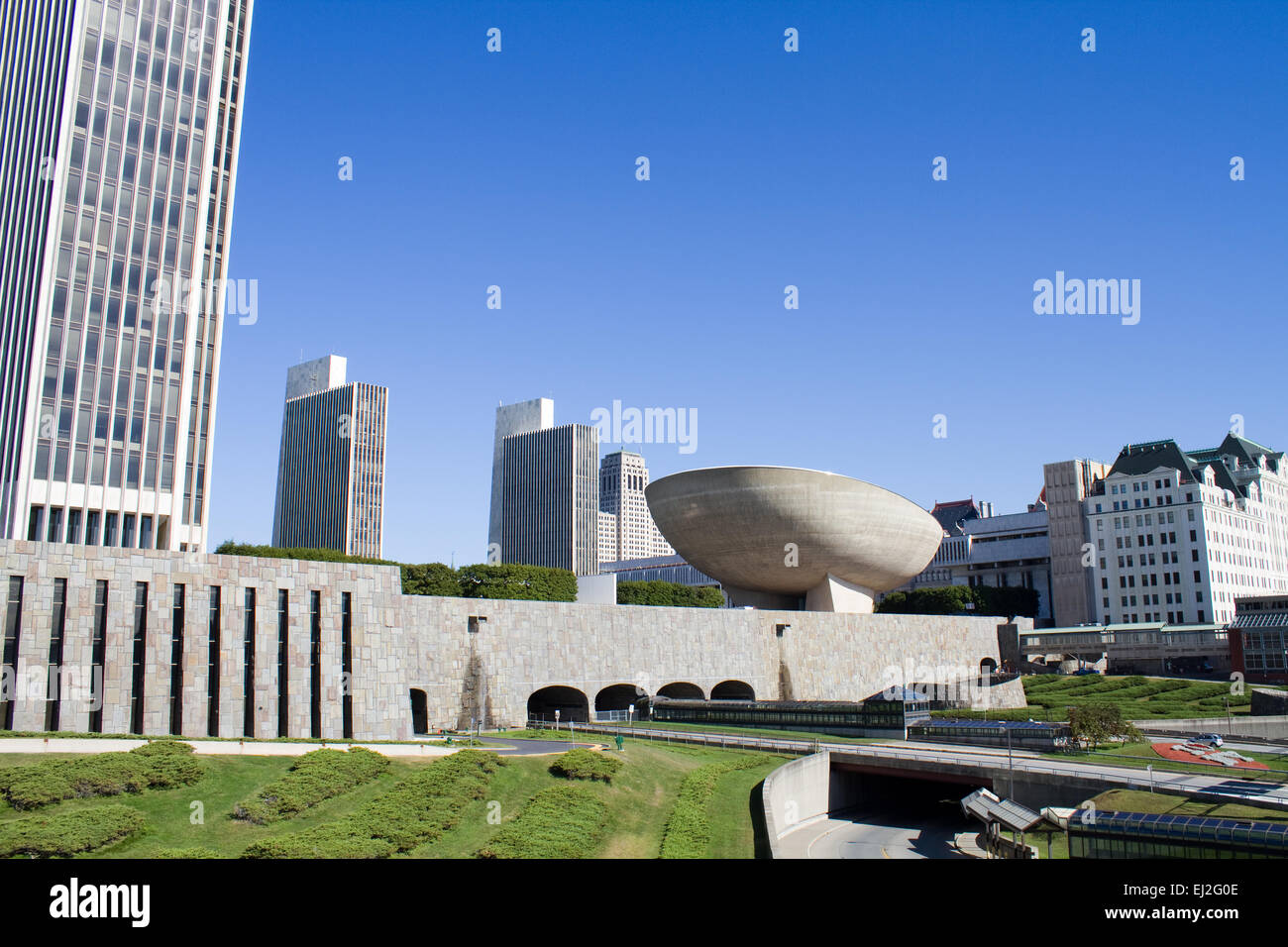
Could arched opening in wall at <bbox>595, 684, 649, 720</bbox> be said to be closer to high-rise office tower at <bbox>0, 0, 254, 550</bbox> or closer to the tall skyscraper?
high-rise office tower at <bbox>0, 0, 254, 550</bbox>

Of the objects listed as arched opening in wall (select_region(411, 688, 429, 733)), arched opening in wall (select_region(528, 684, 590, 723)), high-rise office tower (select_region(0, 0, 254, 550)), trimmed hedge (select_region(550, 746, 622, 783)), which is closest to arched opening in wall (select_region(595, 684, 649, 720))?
arched opening in wall (select_region(528, 684, 590, 723))

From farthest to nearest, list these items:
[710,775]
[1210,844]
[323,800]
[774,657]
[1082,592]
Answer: [1082,592] → [774,657] → [710,775] → [323,800] → [1210,844]

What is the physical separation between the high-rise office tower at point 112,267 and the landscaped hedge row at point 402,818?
35.8m

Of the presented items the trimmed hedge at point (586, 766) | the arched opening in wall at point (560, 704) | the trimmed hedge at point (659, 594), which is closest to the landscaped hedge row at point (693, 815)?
the trimmed hedge at point (586, 766)

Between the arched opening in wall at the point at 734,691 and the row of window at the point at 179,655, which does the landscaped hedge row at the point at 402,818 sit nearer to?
the row of window at the point at 179,655

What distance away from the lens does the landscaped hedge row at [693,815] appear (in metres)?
30.0

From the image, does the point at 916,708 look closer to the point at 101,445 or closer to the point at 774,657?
the point at 774,657

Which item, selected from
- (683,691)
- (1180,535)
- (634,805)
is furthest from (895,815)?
(1180,535)

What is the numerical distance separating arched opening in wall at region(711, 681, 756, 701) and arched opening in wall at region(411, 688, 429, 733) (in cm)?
2539

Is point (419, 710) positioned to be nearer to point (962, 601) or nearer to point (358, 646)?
point (358, 646)
